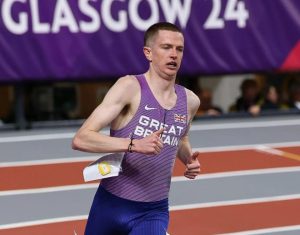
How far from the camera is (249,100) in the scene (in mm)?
11602

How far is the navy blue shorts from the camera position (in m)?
3.93

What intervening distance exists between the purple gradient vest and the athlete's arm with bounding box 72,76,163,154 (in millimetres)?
51

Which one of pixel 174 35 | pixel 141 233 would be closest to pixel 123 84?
pixel 174 35

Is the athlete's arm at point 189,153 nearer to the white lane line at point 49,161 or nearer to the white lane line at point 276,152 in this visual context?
the white lane line at point 49,161

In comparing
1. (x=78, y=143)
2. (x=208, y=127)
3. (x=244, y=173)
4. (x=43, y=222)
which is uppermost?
(x=78, y=143)

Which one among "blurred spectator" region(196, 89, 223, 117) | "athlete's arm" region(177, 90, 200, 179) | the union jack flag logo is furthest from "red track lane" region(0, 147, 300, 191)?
the union jack flag logo

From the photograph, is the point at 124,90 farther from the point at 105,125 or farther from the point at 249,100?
the point at 249,100

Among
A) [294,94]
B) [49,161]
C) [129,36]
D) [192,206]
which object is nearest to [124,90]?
[192,206]

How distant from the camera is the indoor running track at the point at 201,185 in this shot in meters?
6.62

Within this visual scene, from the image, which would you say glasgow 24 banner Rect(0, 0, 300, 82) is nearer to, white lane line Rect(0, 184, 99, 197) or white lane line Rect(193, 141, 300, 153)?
white lane line Rect(193, 141, 300, 153)

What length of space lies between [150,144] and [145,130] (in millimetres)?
300

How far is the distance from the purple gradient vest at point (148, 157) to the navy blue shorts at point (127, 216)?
0.04m

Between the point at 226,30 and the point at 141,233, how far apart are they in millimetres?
7632

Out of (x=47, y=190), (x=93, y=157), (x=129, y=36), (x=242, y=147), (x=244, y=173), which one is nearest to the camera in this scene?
(x=47, y=190)
